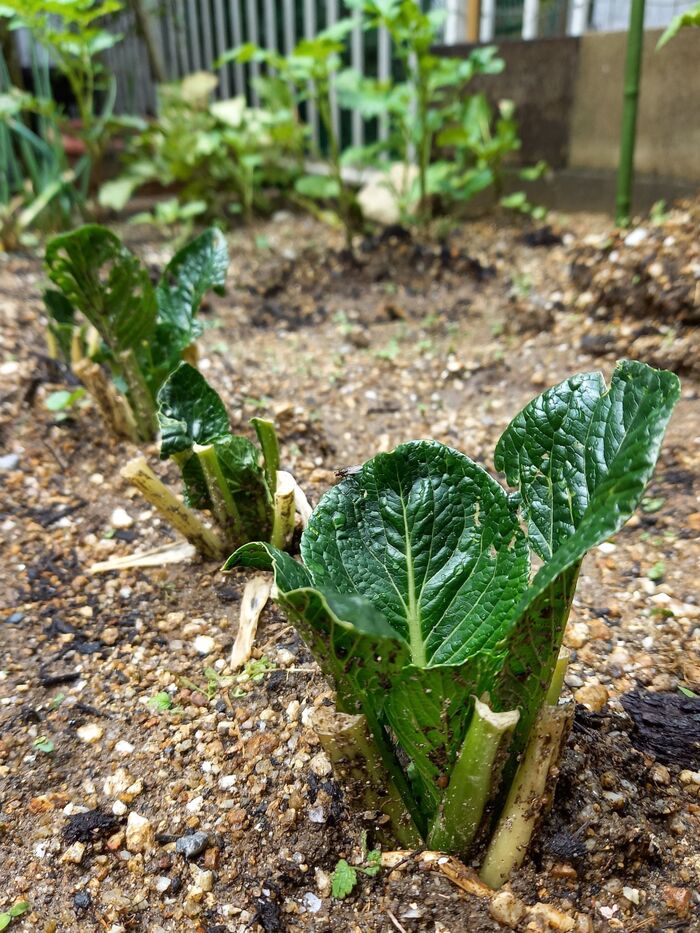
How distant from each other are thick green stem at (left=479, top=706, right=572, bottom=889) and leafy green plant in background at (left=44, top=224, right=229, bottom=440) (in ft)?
4.35

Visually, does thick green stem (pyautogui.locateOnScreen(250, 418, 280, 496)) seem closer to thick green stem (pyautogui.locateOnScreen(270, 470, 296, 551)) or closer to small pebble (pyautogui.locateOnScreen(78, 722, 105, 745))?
thick green stem (pyautogui.locateOnScreen(270, 470, 296, 551))

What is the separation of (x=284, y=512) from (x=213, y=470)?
0.53ft

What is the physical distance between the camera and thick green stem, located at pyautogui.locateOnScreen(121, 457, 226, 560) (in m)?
1.45

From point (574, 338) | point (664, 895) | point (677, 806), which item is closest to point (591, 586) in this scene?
point (677, 806)

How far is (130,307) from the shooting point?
1.84 m

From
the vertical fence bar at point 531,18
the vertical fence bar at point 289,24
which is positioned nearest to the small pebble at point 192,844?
the vertical fence bar at point 531,18

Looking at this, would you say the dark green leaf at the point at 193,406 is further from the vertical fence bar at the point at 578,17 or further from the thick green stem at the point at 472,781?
the vertical fence bar at the point at 578,17

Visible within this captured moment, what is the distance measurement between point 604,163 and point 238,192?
6.64 feet

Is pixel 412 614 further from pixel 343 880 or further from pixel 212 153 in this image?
pixel 212 153

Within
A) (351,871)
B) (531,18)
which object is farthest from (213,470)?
(531,18)

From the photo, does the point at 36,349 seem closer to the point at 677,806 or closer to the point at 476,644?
the point at 476,644

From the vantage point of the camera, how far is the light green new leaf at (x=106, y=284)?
1.76m

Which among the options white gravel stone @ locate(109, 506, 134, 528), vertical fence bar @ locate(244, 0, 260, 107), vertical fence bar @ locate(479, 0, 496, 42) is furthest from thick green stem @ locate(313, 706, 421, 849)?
vertical fence bar @ locate(244, 0, 260, 107)

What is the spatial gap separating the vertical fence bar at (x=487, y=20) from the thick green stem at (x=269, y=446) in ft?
11.2
